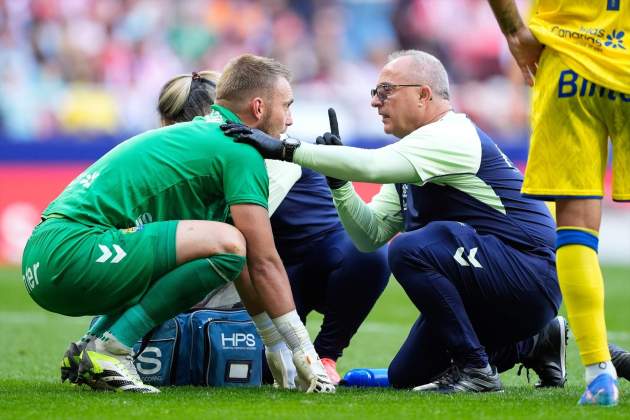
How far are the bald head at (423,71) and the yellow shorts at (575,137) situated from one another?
37.4 inches

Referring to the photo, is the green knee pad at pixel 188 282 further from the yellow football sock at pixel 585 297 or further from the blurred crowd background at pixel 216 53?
the blurred crowd background at pixel 216 53

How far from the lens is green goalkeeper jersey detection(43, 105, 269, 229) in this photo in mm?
4234

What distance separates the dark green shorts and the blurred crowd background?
10.5 metres

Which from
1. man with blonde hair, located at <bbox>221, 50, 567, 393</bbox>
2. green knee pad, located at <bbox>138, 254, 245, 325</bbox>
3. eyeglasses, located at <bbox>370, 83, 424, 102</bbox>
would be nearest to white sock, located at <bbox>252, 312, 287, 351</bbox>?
green knee pad, located at <bbox>138, 254, 245, 325</bbox>

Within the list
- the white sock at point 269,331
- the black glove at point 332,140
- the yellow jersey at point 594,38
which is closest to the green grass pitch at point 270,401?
the white sock at point 269,331

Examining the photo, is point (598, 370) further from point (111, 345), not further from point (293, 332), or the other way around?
point (111, 345)

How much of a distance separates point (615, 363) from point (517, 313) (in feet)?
1.63

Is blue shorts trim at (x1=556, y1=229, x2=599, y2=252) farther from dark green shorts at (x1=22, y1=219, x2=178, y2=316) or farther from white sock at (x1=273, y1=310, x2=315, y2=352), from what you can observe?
dark green shorts at (x1=22, y1=219, x2=178, y2=316)

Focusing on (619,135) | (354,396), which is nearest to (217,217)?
(354,396)

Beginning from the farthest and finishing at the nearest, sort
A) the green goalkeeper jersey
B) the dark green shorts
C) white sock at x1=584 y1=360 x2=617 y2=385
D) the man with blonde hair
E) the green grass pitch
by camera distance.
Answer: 1. the man with blonde hair
2. the green goalkeeper jersey
3. the dark green shorts
4. white sock at x1=584 y1=360 x2=617 y2=385
5. the green grass pitch

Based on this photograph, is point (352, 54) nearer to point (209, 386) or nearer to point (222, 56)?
point (222, 56)

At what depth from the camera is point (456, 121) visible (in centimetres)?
471

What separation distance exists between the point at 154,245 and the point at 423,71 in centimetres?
153

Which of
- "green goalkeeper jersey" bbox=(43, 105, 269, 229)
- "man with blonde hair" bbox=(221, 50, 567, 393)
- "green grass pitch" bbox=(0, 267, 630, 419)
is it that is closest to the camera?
Answer: "green grass pitch" bbox=(0, 267, 630, 419)
